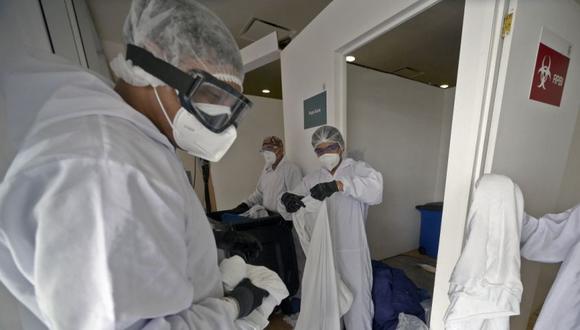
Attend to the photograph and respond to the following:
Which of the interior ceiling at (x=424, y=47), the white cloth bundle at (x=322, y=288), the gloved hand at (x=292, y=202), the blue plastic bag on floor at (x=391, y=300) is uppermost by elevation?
the interior ceiling at (x=424, y=47)

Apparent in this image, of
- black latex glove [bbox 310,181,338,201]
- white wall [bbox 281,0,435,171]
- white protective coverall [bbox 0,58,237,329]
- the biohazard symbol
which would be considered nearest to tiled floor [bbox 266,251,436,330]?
black latex glove [bbox 310,181,338,201]

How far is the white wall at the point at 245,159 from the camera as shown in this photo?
113 inches

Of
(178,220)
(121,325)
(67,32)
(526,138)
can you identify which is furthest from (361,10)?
(67,32)

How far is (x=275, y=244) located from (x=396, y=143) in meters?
1.64

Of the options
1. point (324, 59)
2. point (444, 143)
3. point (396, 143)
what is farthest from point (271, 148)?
point (444, 143)

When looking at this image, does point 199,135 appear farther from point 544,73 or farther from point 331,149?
point 544,73

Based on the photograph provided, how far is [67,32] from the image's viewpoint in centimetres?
109

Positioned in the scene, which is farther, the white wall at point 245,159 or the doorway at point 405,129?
the white wall at point 245,159

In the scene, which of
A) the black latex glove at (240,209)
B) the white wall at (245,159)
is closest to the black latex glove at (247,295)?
the black latex glove at (240,209)

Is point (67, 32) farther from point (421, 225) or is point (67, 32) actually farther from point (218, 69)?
point (421, 225)

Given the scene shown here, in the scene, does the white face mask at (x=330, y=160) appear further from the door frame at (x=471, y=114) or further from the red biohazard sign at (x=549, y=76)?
the red biohazard sign at (x=549, y=76)

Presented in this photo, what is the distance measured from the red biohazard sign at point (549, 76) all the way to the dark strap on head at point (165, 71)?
113 cm

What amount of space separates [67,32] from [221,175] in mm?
1964

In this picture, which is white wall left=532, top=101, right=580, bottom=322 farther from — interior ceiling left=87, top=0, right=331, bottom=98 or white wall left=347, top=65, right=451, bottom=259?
interior ceiling left=87, top=0, right=331, bottom=98
